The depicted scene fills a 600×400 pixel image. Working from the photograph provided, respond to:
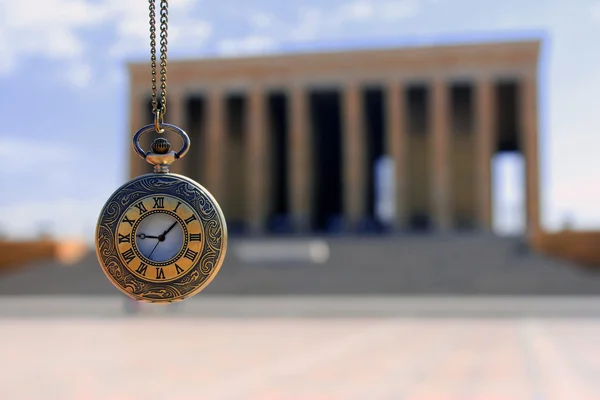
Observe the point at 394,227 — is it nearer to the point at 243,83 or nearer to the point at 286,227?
the point at 286,227

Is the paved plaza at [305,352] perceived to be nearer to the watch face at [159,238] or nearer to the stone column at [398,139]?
the watch face at [159,238]

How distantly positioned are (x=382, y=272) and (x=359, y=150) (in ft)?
45.9

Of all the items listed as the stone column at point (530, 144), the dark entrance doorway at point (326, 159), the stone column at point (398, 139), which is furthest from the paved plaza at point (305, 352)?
the dark entrance doorway at point (326, 159)

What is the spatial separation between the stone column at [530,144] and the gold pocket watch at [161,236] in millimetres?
42386

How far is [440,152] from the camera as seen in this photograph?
1775 inches

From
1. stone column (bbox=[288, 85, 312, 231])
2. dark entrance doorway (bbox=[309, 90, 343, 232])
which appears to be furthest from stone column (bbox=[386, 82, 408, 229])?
stone column (bbox=[288, 85, 312, 231])

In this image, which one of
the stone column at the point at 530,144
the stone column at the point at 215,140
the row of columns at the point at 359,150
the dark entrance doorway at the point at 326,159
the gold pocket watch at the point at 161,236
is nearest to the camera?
the gold pocket watch at the point at 161,236

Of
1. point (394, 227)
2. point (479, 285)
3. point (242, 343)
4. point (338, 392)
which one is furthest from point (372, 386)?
point (394, 227)

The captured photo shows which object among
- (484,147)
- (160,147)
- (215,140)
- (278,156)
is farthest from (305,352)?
(278,156)

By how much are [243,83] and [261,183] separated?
6.18m

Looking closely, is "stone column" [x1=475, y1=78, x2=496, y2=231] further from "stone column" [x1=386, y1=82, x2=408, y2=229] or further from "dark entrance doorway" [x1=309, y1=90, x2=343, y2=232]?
"dark entrance doorway" [x1=309, y1=90, x2=343, y2=232]

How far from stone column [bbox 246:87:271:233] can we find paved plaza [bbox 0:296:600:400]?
73.4 ft

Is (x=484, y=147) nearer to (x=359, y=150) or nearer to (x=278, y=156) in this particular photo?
(x=359, y=150)

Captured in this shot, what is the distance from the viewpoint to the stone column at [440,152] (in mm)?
44719
